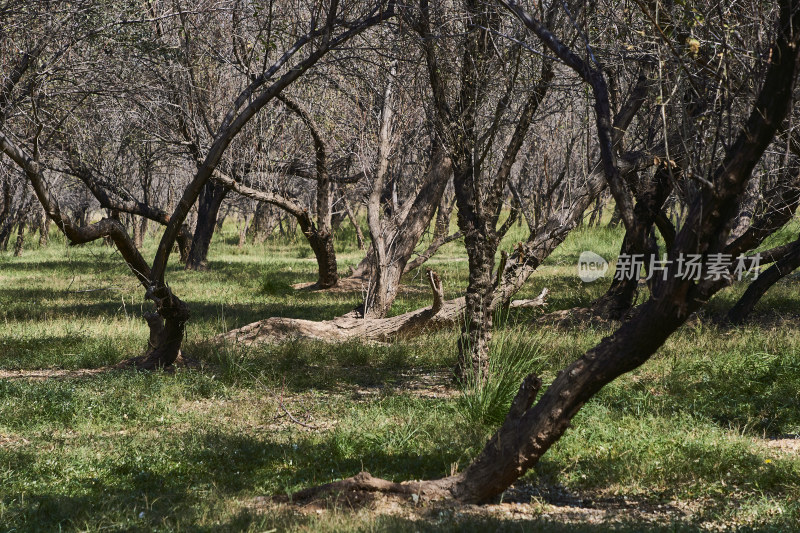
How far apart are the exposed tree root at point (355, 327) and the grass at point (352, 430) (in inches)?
12.7

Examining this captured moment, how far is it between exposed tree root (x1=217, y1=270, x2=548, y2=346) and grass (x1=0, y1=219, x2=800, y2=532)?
1.06 feet

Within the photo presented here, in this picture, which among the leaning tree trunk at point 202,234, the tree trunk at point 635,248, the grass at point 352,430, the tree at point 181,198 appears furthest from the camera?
the leaning tree trunk at point 202,234

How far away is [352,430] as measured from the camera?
584cm

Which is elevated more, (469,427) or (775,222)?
(775,222)

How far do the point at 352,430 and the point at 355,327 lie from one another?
14.4 ft

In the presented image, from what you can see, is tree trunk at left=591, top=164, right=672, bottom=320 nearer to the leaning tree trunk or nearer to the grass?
the grass

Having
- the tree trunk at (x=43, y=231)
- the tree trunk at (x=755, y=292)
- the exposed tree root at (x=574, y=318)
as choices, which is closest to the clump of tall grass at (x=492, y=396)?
the exposed tree root at (x=574, y=318)

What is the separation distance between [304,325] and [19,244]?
20.8 meters

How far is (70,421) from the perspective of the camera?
6.14 m

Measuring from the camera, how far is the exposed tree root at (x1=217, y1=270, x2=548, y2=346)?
31.4 ft

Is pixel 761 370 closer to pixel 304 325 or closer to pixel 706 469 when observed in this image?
pixel 706 469

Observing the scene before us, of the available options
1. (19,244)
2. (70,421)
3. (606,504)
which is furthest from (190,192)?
(19,244)

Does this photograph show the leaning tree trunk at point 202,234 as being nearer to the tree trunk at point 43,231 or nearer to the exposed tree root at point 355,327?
the exposed tree root at point 355,327

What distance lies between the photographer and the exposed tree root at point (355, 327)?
957cm
